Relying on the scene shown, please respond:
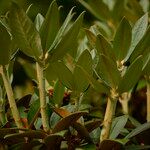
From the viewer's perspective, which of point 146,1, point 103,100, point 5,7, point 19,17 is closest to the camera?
point 19,17

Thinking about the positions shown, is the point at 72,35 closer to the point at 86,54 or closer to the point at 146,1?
the point at 86,54

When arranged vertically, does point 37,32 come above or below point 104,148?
above

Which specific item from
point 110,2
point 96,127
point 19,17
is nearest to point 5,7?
point 19,17

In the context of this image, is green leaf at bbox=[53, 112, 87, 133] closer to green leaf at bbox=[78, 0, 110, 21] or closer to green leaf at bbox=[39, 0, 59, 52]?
green leaf at bbox=[39, 0, 59, 52]

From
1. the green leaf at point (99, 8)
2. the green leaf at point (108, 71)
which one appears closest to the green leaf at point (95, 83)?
the green leaf at point (108, 71)

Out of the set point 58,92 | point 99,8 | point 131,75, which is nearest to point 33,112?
point 58,92

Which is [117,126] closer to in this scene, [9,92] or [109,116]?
[109,116]

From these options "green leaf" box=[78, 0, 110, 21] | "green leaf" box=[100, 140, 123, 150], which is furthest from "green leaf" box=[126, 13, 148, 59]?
"green leaf" box=[78, 0, 110, 21]
